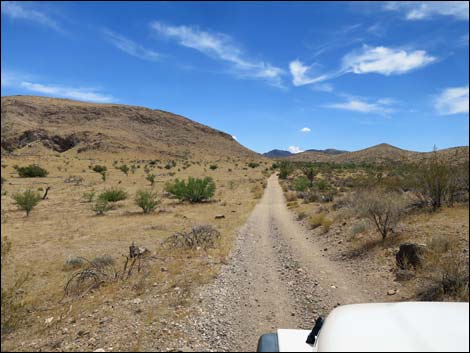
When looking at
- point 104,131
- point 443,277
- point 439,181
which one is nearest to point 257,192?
point 439,181

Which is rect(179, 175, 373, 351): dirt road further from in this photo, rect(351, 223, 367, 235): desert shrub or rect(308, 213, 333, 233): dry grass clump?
rect(308, 213, 333, 233): dry grass clump

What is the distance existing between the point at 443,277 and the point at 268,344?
5.56 meters

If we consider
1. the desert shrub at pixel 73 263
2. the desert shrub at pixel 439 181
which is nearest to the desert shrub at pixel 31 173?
the desert shrub at pixel 73 263

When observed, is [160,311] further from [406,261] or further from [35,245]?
[35,245]

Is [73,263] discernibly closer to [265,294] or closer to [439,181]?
[265,294]

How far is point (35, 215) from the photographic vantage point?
57.5 ft

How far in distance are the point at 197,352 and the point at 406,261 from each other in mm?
5754

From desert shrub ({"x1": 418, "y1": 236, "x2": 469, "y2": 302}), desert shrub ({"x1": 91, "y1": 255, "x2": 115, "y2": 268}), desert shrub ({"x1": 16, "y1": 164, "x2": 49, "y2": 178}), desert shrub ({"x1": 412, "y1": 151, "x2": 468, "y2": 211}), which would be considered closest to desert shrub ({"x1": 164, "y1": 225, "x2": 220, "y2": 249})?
desert shrub ({"x1": 91, "y1": 255, "x2": 115, "y2": 268})

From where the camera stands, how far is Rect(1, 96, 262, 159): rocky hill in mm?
89688

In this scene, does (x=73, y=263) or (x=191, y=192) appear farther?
(x=191, y=192)

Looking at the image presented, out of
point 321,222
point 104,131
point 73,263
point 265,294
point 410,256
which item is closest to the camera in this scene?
point 265,294

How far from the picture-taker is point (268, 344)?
7.77 feet

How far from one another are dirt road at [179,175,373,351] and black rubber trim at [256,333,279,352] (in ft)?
9.67

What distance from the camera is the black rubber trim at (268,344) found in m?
2.29
